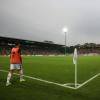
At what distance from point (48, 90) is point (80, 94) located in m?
1.33

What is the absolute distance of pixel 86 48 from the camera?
155250 millimetres

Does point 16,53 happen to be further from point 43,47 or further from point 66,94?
point 43,47

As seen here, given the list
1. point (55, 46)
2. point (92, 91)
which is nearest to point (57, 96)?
point (92, 91)

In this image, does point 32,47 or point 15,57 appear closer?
point 15,57

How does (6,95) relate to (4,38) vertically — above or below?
below

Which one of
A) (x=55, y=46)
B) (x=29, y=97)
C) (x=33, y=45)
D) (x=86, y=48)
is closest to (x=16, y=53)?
(x=29, y=97)

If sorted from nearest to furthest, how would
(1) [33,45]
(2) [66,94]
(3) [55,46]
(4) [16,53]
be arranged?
1. (2) [66,94]
2. (4) [16,53]
3. (1) [33,45]
4. (3) [55,46]

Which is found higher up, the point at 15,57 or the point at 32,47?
the point at 32,47

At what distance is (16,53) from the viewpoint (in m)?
10.2

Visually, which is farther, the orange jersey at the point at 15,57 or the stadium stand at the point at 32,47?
the stadium stand at the point at 32,47

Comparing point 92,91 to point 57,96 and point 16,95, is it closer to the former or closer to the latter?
point 57,96

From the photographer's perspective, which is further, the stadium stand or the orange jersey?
the stadium stand

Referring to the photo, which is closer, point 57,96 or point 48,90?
point 57,96

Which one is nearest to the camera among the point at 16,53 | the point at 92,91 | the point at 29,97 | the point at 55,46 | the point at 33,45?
the point at 29,97
